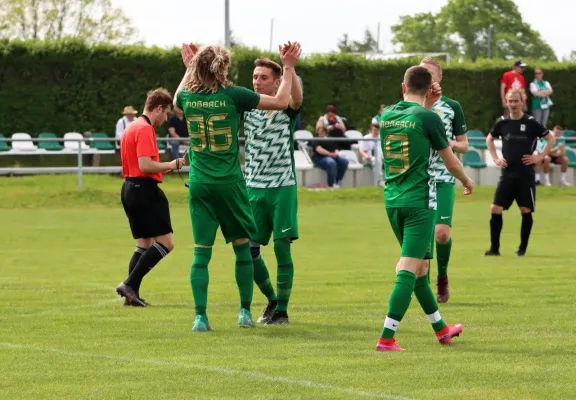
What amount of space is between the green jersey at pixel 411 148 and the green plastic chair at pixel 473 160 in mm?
23592

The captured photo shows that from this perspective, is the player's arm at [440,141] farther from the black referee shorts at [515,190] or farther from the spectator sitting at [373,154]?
the spectator sitting at [373,154]

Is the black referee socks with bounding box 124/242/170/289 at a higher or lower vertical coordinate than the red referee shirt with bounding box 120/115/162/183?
lower

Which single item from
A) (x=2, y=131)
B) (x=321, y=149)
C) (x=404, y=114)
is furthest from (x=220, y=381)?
(x=2, y=131)

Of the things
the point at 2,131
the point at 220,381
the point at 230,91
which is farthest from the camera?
the point at 2,131

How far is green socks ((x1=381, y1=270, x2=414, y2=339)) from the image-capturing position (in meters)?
9.07

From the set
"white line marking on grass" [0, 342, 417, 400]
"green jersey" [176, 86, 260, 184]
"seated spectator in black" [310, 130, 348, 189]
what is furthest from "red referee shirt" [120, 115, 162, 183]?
"seated spectator in black" [310, 130, 348, 189]

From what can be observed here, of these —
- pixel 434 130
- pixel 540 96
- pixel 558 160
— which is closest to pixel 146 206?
pixel 434 130

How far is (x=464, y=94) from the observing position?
40.7 m

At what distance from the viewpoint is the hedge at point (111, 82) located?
118 feet

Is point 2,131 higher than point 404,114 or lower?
lower

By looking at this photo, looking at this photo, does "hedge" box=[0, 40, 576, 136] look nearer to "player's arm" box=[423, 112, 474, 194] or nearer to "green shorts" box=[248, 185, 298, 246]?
"green shorts" box=[248, 185, 298, 246]

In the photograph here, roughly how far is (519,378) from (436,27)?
109m

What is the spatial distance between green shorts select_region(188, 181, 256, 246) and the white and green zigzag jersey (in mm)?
686

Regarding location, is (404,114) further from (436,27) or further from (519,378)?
(436,27)
